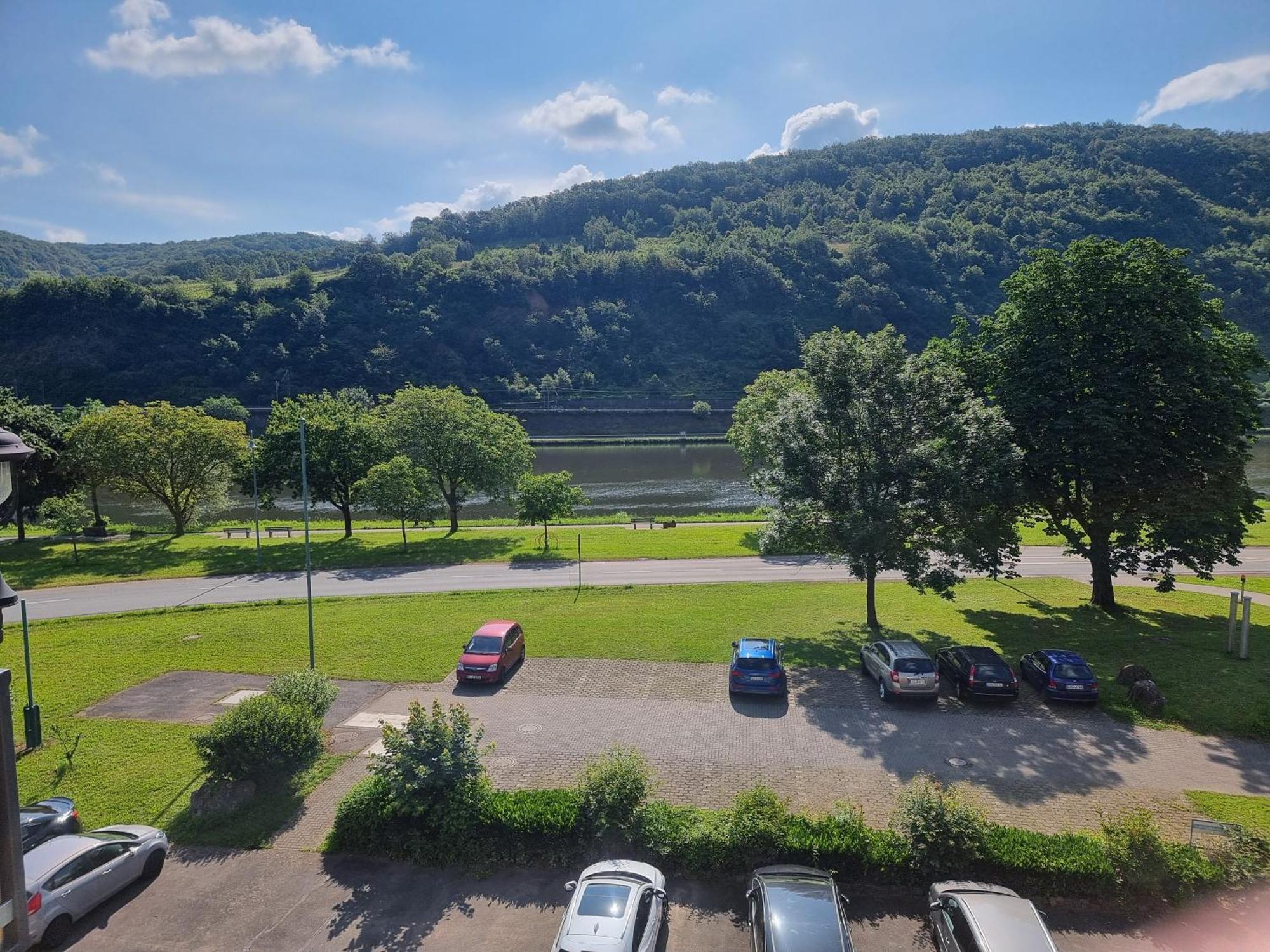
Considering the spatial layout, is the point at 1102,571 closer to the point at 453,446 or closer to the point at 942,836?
the point at 942,836

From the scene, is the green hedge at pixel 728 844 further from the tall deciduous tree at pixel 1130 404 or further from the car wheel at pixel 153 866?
the tall deciduous tree at pixel 1130 404

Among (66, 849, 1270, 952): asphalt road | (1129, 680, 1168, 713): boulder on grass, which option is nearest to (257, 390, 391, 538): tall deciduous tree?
(66, 849, 1270, 952): asphalt road

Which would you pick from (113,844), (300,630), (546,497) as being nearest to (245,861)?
(113,844)

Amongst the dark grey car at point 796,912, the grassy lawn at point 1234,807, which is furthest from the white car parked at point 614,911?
the grassy lawn at point 1234,807

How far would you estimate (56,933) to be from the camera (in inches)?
419

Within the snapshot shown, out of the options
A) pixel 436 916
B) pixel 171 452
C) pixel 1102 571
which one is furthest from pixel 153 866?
pixel 171 452

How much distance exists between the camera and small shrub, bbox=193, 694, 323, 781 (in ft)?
46.4

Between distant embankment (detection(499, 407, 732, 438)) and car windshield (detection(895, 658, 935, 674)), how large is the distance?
336 feet

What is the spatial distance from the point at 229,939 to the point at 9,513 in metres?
9.19

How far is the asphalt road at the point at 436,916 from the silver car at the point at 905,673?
293 inches

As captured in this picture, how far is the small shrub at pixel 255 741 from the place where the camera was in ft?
46.4

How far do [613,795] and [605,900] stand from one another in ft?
7.22

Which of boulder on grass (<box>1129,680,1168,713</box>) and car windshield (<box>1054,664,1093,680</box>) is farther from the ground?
car windshield (<box>1054,664,1093,680</box>)

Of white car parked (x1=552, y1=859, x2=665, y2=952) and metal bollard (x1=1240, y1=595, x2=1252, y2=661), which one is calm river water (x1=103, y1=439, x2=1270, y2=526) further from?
white car parked (x1=552, y1=859, x2=665, y2=952)
